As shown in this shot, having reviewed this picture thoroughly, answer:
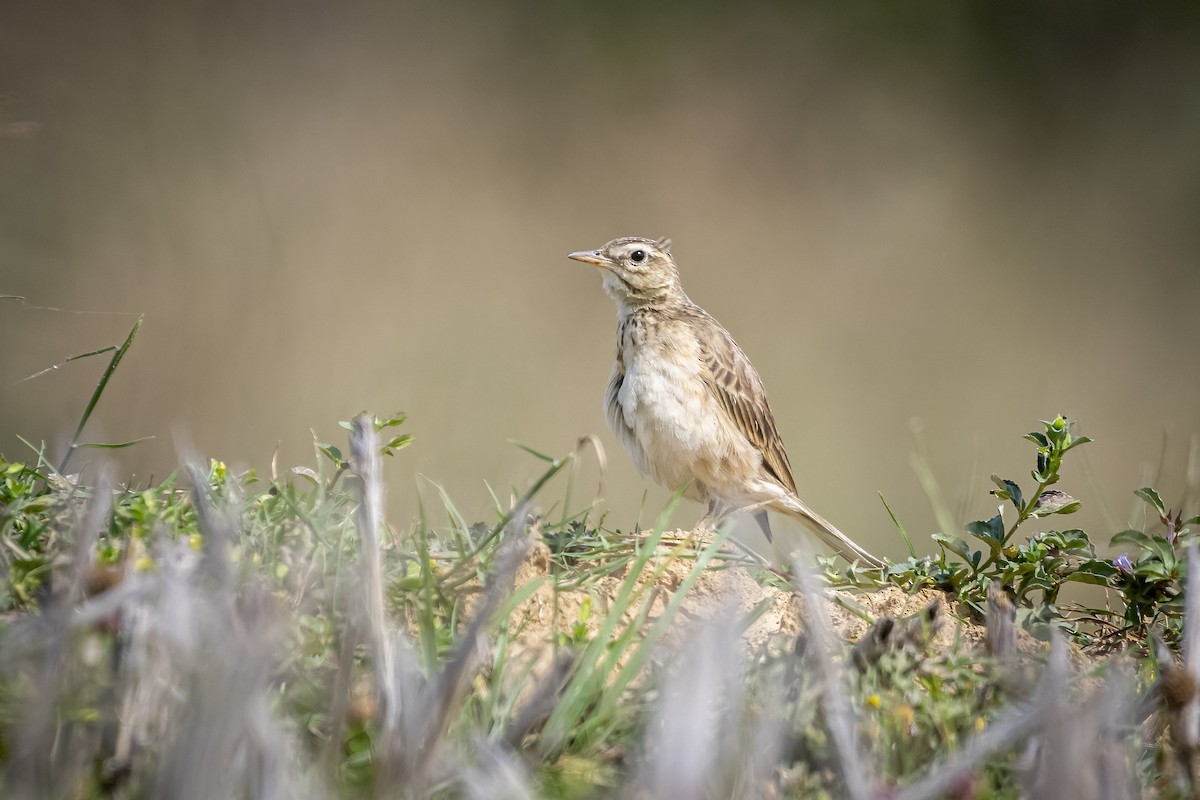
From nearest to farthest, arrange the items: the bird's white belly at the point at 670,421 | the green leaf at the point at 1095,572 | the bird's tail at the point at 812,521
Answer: the green leaf at the point at 1095,572
the bird's white belly at the point at 670,421
the bird's tail at the point at 812,521

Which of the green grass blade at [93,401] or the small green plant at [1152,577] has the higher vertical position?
the small green plant at [1152,577]

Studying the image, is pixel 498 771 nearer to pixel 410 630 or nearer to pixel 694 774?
pixel 694 774

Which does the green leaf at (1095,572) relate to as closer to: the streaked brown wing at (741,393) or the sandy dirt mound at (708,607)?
the sandy dirt mound at (708,607)

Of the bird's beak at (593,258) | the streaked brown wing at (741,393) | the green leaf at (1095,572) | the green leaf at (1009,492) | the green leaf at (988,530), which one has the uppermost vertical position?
the bird's beak at (593,258)

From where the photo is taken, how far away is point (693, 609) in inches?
107

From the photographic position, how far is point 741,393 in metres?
4.85

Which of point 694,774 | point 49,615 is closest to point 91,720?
point 49,615

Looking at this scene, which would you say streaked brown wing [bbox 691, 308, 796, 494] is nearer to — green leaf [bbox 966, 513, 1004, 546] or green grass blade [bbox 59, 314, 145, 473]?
green leaf [bbox 966, 513, 1004, 546]

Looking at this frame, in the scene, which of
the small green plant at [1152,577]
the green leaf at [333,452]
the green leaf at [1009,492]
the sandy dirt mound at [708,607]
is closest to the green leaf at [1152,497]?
the small green plant at [1152,577]

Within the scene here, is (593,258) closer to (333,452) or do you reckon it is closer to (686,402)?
(686,402)

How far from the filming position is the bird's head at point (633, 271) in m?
5.01

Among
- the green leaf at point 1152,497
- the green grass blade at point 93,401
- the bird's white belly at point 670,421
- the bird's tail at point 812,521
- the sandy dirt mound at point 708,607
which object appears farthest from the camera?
the bird's tail at point 812,521

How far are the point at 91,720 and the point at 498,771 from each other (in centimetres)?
62

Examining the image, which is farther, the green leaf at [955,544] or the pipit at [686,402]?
the pipit at [686,402]
